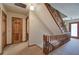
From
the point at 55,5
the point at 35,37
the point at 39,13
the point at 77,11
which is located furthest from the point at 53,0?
the point at 35,37

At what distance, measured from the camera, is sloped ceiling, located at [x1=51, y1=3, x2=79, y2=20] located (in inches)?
76.9

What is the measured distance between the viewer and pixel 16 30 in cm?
204

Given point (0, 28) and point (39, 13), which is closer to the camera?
point (0, 28)

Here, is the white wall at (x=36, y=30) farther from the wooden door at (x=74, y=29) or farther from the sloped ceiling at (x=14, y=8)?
the wooden door at (x=74, y=29)

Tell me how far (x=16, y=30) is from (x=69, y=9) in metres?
1.04

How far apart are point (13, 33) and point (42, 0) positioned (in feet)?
2.57

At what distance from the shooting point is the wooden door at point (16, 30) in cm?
201

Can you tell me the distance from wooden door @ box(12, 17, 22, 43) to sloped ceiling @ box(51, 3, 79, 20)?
70 cm

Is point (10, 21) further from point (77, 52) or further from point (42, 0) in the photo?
point (77, 52)

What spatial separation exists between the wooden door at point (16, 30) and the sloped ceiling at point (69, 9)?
696mm

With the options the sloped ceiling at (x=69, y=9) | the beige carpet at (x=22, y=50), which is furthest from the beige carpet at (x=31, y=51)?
the sloped ceiling at (x=69, y=9)

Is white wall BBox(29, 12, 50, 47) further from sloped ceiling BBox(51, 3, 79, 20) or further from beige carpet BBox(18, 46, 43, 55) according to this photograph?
sloped ceiling BBox(51, 3, 79, 20)

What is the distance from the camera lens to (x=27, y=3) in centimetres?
192

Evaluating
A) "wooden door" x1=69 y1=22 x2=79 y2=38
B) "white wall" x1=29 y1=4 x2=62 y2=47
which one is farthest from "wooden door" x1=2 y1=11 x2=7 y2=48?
"wooden door" x1=69 y1=22 x2=79 y2=38
